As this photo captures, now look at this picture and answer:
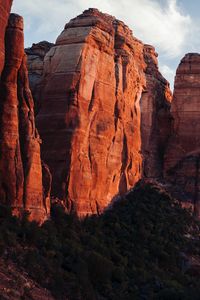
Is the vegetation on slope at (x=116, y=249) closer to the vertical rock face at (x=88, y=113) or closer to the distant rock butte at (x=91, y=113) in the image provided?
the distant rock butte at (x=91, y=113)

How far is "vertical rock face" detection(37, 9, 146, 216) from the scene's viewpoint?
51844 mm

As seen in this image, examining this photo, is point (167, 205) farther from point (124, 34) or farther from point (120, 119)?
point (124, 34)

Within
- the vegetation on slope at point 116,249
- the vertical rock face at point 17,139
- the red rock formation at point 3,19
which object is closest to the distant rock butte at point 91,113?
the vegetation on slope at point 116,249

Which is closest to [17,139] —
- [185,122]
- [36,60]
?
[36,60]

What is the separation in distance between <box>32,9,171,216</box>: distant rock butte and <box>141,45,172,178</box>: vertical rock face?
132 inches

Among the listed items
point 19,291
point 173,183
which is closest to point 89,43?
point 173,183

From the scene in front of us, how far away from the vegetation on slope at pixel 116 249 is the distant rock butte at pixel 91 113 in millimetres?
1850

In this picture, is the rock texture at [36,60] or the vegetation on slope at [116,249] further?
the rock texture at [36,60]

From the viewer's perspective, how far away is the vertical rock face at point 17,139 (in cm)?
4288

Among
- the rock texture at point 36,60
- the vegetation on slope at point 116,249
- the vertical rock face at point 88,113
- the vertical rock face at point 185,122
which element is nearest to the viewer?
the vegetation on slope at point 116,249

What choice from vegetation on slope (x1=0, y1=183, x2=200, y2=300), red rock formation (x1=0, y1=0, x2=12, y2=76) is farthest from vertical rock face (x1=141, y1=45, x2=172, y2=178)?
red rock formation (x1=0, y1=0, x2=12, y2=76)

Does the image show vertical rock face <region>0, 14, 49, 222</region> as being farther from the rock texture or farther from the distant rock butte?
the rock texture

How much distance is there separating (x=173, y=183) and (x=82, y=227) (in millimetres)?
17148

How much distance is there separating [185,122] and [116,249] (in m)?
19.7
